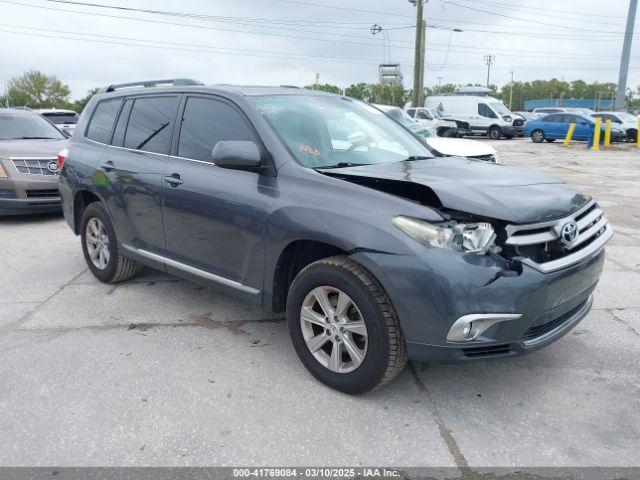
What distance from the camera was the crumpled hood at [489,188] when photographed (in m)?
2.90

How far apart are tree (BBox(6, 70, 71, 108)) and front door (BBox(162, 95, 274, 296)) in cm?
7574

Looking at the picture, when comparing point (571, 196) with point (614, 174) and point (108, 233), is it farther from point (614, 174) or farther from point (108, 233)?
point (614, 174)

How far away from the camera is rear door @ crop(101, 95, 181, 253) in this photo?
429 centimetres

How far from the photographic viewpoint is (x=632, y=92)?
10231 cm

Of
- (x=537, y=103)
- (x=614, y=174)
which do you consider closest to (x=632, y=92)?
(x=537, y=103)

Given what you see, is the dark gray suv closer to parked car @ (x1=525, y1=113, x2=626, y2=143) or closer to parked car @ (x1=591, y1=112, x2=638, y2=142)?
parked car @ (x1=525, y1=113, x2=626, y2=143)

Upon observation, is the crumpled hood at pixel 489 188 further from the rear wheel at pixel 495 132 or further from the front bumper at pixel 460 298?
the rear wheel at pixel 495 132

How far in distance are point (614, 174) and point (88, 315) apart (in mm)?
13699

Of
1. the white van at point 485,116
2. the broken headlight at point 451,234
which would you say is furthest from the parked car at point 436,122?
the broken headlight at point 451,234

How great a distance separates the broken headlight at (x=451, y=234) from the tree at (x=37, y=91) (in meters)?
77.6

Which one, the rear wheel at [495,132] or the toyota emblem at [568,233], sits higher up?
the toyota emblem at [568,233]

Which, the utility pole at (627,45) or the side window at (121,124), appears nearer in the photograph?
the side window at (121,124)

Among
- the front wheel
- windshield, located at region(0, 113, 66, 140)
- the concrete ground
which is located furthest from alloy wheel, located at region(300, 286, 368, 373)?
the front wheel

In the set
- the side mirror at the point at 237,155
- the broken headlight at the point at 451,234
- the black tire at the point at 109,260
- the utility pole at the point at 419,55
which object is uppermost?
the utility pole at the point at 419,55
